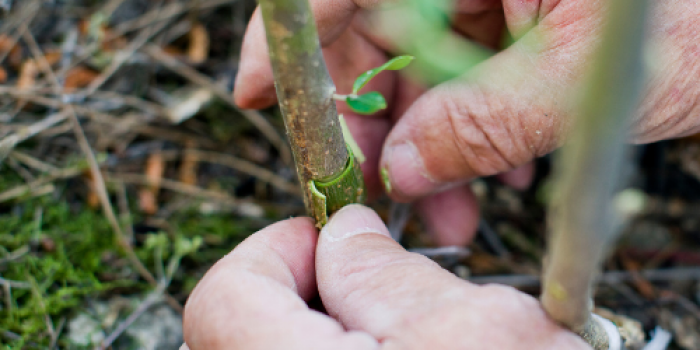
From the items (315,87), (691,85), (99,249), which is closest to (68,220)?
(99,249)

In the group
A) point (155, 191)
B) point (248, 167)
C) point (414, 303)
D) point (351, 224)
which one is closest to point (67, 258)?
point (155, 191)

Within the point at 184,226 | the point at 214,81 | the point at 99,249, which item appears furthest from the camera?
the point at 214,81

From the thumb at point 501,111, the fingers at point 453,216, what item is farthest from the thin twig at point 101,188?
the fingers at point 453,216

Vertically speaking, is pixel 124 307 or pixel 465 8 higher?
pixel 465 8

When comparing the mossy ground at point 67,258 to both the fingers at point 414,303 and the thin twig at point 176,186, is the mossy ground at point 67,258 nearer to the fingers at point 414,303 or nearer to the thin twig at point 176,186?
the thin twig at point 176,186

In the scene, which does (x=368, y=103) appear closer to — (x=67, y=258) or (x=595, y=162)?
(x=595, y=162)

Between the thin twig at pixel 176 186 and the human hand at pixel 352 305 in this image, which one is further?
the thin twig at pixel 176 186

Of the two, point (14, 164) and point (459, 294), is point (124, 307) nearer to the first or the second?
point (14, 164)

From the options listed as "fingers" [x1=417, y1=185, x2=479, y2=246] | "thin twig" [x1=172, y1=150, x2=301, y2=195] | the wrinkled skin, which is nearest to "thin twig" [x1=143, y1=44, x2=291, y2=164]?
"thin twig" [x1=172, y1=150, x2=301, y2=195]

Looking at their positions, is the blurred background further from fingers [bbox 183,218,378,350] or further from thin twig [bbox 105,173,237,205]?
fingers [bbox 183,218,378,350]
